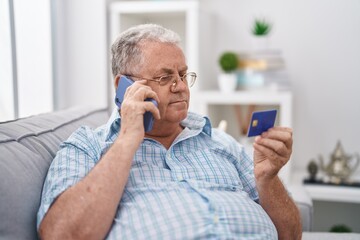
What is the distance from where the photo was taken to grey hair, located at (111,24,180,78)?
132cm

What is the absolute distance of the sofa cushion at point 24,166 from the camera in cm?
97

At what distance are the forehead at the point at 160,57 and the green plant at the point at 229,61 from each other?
39.8 inches

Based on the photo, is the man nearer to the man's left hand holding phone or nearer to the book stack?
the man's left hand holding phone

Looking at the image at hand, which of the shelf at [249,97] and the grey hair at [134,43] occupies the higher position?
the grey hair at [134,43]

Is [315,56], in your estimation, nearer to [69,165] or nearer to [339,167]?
[339,167]

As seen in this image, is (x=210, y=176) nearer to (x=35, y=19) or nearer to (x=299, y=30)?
(x=35, y=19)

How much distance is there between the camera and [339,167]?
2.26 metres

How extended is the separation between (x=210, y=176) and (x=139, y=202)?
240 mm

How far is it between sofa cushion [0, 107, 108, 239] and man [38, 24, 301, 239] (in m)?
0.03

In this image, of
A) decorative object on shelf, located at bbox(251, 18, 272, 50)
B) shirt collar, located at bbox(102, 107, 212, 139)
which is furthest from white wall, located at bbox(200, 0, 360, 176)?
shirt collar, located at bbox(102, 107, 212, 139)

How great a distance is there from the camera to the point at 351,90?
7.92 ft

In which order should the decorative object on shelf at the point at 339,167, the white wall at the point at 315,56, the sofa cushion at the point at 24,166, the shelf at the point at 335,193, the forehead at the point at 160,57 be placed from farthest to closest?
the white wall at the point at 315,56 < the decorative object on shelf at the point at 339,167 < the shelf at the point at 335,193 < the forehead at the point at 160,57 < the sofa cushion at the point at 24,166

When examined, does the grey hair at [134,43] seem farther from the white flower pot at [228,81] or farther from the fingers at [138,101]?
the white flower pot at [228,81]

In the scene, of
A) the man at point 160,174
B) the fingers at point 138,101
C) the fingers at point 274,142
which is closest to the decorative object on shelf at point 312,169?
the man at point 160,174
